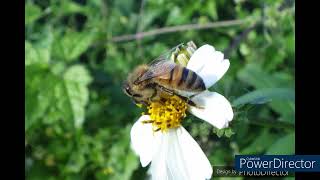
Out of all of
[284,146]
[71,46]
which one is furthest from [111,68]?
[284,146]

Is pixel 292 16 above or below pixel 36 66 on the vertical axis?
above

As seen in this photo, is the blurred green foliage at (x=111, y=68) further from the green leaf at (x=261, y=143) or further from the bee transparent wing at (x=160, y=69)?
the bee transparent wing at (x=160, y=69)

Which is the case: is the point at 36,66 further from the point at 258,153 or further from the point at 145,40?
the point at 258,153

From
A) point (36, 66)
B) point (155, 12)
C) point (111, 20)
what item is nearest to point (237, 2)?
point (155, 12)

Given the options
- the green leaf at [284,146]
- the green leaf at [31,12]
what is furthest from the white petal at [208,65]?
the green leaf at [31,12]

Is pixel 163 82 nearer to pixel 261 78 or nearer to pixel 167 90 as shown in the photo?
pixel 167 90
